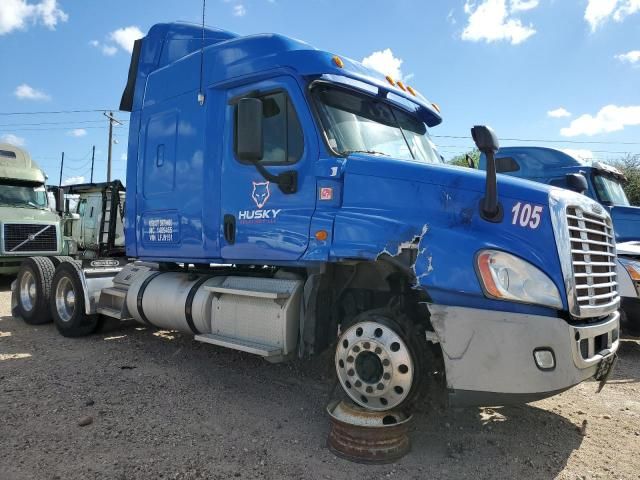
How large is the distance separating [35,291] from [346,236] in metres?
6.02

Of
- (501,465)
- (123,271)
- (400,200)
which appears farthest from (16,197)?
(501,465)

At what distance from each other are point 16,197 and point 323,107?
11191 millimetres

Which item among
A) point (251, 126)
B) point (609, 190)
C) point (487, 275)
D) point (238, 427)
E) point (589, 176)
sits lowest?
point (238, 427)

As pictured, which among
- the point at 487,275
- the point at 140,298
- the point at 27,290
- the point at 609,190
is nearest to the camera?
the point at 487,275

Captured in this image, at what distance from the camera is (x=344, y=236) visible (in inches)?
152

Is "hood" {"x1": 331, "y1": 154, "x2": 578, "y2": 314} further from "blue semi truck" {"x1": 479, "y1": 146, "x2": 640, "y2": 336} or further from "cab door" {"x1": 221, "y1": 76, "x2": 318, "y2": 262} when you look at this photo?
"blue semi truck" {"x1": 479, "y1": 146, "x2": 640, "y2": 336}

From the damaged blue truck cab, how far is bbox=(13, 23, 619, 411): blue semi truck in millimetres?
14

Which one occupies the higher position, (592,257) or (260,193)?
(260,193)

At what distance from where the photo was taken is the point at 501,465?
3.46 meters

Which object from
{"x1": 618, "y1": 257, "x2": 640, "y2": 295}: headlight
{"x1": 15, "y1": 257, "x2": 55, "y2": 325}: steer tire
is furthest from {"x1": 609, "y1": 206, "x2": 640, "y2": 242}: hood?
{"x1": 15, "y1": 257, "x2": 55, "y2": 325}: steer tire

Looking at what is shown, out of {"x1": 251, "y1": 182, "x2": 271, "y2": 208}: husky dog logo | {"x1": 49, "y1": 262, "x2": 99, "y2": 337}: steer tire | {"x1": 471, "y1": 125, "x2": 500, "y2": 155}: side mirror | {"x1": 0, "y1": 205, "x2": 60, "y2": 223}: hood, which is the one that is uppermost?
{"x1": 471, "y1": 125, "x2": 500, "y2": 155}: side mirror

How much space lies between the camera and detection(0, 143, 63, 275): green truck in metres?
11.9

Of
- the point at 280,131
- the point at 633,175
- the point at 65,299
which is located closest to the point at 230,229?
the point at 280,131

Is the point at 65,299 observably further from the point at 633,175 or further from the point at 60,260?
the point at 633,175
